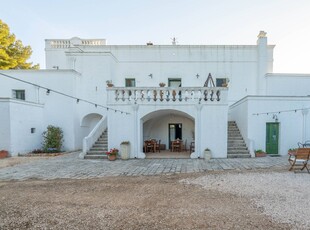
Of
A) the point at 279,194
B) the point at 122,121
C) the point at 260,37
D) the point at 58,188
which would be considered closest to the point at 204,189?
the point at 279,194

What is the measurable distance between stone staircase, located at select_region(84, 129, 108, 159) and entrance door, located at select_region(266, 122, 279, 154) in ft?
33.1

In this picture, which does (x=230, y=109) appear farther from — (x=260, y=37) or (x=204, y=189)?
(x=204, y=189)

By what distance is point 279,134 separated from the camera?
35.6ft

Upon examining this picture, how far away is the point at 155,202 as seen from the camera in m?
4.30

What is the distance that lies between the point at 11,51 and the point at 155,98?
17401 millimetres

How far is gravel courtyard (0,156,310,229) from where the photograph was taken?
11.1 feet

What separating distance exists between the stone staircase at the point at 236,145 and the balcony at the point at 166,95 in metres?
2.90

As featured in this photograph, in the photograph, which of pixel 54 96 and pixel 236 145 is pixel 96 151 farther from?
pixel 236 145

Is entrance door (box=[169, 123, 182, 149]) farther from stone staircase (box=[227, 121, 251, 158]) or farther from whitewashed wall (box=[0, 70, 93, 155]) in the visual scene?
whitewashed wall (box=[0, 70, 93, 155])

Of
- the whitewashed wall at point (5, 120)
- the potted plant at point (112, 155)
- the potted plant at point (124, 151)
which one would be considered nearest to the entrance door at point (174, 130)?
the potted plant at point (124, 151)

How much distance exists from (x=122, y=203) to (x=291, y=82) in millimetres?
16107

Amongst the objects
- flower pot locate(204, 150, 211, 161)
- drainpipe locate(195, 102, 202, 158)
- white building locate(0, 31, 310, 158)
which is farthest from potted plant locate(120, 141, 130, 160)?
flower pot locate(204, 150, 211, 161)

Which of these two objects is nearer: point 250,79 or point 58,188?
point 58,188

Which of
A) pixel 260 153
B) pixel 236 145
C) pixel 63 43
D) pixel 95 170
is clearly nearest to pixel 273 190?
pixel 260 153
